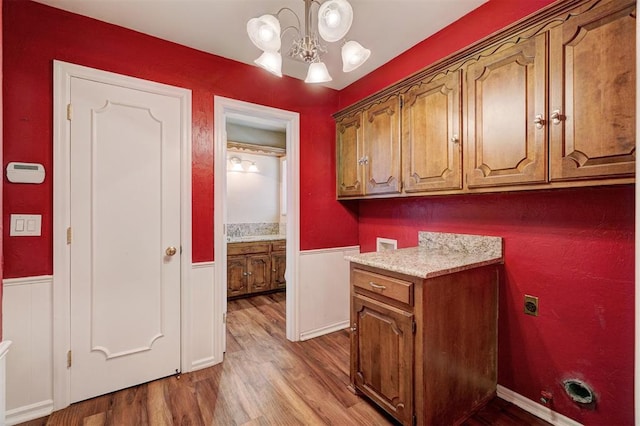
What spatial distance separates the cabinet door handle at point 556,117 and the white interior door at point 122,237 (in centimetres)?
230

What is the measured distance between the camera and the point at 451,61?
5.93ft

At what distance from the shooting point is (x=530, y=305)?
1755mm

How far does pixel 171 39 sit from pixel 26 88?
95 centimetres

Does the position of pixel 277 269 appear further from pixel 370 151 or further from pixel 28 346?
pixel 28 346

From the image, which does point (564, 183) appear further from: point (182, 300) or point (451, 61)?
point (182, 300)

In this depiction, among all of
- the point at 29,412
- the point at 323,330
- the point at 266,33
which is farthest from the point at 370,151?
the point at 29,412

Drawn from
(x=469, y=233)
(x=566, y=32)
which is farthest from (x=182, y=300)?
(x=566, y=32)

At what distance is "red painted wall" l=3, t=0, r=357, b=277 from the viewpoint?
173 cm

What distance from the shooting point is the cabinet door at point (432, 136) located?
1816 millimetres

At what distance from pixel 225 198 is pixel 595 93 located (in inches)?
92.0

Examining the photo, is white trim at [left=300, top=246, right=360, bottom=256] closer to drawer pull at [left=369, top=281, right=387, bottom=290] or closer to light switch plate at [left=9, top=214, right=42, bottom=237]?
drawer pull at [left=369, top=281, right=387, bottom=290]

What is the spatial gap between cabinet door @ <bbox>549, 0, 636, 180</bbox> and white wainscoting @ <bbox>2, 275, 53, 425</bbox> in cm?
293

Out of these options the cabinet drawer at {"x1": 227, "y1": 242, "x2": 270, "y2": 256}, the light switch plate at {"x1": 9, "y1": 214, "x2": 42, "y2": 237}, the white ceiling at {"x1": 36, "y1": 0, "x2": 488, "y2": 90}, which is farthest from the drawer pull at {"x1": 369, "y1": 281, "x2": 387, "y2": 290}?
the cabinet drawer at {"x1": 227, "y1": 242, "x2": 270, "y2": 256}

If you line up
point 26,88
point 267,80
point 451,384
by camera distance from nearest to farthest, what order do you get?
point 451,384 < point 26,88 < point 267,80
